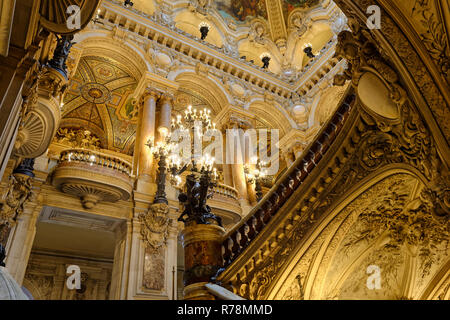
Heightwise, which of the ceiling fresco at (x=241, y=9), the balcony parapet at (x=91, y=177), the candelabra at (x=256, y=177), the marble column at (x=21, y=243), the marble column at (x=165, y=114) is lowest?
the marble column at (x=21, y=243)

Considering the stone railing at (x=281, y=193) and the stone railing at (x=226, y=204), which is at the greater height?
the stone railing at (x=226, y=204)

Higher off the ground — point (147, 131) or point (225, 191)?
point (147, 131)

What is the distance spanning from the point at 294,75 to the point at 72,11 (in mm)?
13639

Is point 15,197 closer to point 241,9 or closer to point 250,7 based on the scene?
point 241,9

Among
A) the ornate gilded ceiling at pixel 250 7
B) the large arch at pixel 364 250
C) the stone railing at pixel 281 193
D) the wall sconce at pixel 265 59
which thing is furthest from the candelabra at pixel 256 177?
the ornate gilded ceiling at pixel 250 7

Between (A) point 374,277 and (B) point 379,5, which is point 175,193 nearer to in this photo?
(A) point 374,277

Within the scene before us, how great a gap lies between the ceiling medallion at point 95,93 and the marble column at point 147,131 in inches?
144

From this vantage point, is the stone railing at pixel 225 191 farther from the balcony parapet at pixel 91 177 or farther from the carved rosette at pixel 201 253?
the carved rosette at pixel 201 253

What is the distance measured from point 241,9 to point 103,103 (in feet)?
27.1

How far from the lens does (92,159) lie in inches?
333

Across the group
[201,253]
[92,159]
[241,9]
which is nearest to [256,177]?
[92,159]

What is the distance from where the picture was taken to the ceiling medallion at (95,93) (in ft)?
45.5

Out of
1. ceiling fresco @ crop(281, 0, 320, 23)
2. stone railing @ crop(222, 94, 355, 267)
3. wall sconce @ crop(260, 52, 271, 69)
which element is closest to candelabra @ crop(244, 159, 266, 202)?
stone railing @ crop(222, 94, 355, 267)
